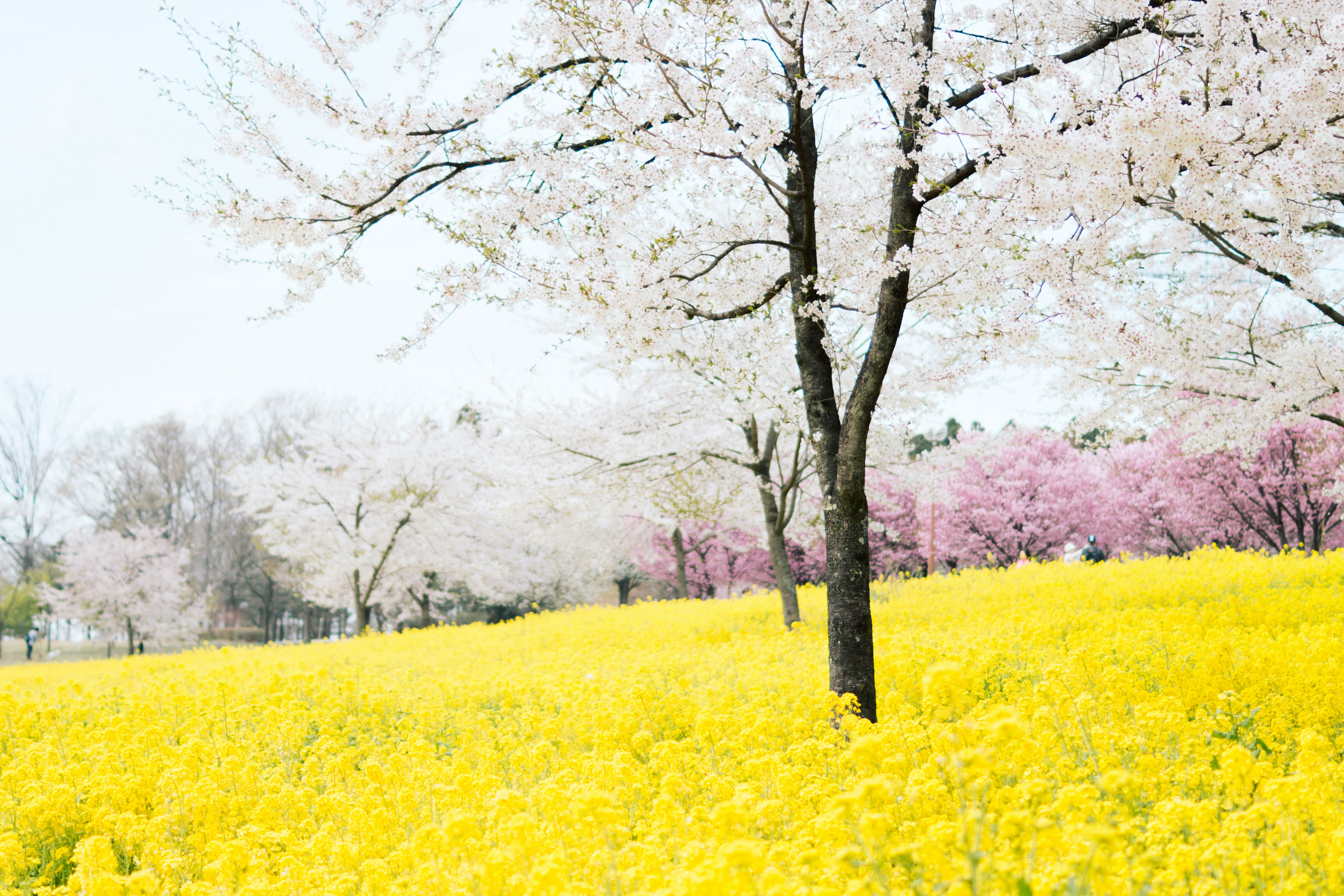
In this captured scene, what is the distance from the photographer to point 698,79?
5.30 m

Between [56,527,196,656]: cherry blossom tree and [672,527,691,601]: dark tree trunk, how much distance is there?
854 inches

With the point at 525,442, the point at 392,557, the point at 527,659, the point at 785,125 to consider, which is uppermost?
the point at 785,125

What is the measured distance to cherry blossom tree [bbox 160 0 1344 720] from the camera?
13.9ft

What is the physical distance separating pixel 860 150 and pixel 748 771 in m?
5.83

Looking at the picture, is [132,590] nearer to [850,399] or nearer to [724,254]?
[724,254]

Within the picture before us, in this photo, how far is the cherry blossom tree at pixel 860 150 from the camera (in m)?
4.25

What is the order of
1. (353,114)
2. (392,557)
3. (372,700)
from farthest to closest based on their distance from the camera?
(392,557)
(372,700)
(353,114)

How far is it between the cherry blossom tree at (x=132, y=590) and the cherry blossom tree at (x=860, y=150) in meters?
31.8

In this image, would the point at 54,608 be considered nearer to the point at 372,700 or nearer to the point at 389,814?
the point at 372,700

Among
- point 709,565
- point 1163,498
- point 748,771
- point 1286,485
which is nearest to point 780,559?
point 748,771

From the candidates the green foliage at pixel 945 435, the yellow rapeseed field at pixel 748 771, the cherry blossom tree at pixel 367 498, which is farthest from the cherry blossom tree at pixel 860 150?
the green foliage at pixel 945 435

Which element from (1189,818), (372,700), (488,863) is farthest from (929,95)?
(372,700)

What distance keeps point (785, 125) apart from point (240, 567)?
3937 cm

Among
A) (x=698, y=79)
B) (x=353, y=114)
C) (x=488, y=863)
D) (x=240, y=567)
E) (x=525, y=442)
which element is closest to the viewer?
(x=488, y=863)
